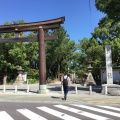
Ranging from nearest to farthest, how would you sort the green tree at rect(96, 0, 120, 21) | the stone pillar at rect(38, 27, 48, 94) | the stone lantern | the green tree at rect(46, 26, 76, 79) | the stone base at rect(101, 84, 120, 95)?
the stone base at rect(101, 84, 120, 95)
the green tree at rect(96, 0, 120, 21)
the stone pillar at rect(38, 27, 48, 94)
the stone lantern
the green tree at rect(46, 26, 76, 79)

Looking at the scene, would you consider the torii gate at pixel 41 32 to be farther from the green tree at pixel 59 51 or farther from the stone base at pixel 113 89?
the green tree at pixel 59 51

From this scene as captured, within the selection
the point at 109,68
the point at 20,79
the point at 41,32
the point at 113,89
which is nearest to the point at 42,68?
the point at 41,32

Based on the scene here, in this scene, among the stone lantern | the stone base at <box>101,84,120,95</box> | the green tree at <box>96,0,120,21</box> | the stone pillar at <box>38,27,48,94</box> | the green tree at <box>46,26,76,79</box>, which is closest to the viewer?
the stone base at <box>101,84,120,95</box>

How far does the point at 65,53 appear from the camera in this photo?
65.3m

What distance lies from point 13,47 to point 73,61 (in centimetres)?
2123

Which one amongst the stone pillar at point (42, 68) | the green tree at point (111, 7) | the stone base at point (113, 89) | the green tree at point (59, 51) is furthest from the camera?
the green tree at point (59, 51)

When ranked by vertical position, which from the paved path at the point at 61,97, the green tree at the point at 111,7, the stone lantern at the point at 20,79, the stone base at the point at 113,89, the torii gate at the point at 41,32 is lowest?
the paved path at the point at 61,97

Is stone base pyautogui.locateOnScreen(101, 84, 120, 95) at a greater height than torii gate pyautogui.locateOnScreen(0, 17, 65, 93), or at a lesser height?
lesser

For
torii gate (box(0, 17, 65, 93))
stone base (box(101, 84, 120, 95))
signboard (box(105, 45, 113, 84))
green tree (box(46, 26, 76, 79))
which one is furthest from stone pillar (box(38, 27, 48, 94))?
green tree (box(46, 26, 76, 79))

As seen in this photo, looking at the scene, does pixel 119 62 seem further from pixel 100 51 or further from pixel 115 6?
pixel 115 6

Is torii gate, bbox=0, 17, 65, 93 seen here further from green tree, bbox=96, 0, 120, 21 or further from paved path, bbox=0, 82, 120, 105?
green tree, bbox=96, 0, 120, 21

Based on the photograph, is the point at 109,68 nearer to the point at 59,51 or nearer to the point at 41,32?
the point at 41,32

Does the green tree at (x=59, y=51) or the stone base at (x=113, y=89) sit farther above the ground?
the green tree at (x=59, y=51)

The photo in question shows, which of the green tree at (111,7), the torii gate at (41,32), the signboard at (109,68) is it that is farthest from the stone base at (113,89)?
the green tree at (111,7)
